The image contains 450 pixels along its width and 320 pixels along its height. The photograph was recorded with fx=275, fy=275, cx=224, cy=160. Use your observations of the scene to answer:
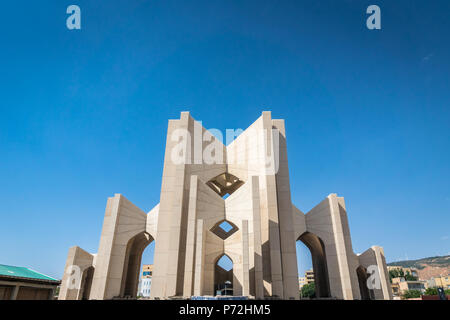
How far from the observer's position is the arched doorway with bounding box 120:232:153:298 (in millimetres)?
23281

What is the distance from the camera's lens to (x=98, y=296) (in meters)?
17.7

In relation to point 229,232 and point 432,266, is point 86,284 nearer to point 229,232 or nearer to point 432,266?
point 229,232

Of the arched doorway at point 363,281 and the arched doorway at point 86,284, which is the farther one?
the arched doorway at point 363,281

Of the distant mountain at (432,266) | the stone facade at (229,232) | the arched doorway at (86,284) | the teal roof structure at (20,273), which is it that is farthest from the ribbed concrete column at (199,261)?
the distant mountain at (432,266)

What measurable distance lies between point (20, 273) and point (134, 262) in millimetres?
8919

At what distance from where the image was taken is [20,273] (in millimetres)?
22578

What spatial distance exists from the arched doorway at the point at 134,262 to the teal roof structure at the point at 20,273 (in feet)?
21.3

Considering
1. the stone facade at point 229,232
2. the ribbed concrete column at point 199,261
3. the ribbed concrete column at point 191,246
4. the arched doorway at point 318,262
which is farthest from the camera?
the arched doorway at point 318,262

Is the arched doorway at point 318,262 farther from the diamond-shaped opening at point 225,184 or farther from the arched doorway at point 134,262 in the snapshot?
the arched doorway at point 134,262

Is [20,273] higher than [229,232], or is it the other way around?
[229,232]

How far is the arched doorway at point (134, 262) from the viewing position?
23281 mm

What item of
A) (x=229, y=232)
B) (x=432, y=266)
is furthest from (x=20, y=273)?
(x=432, y=266)
